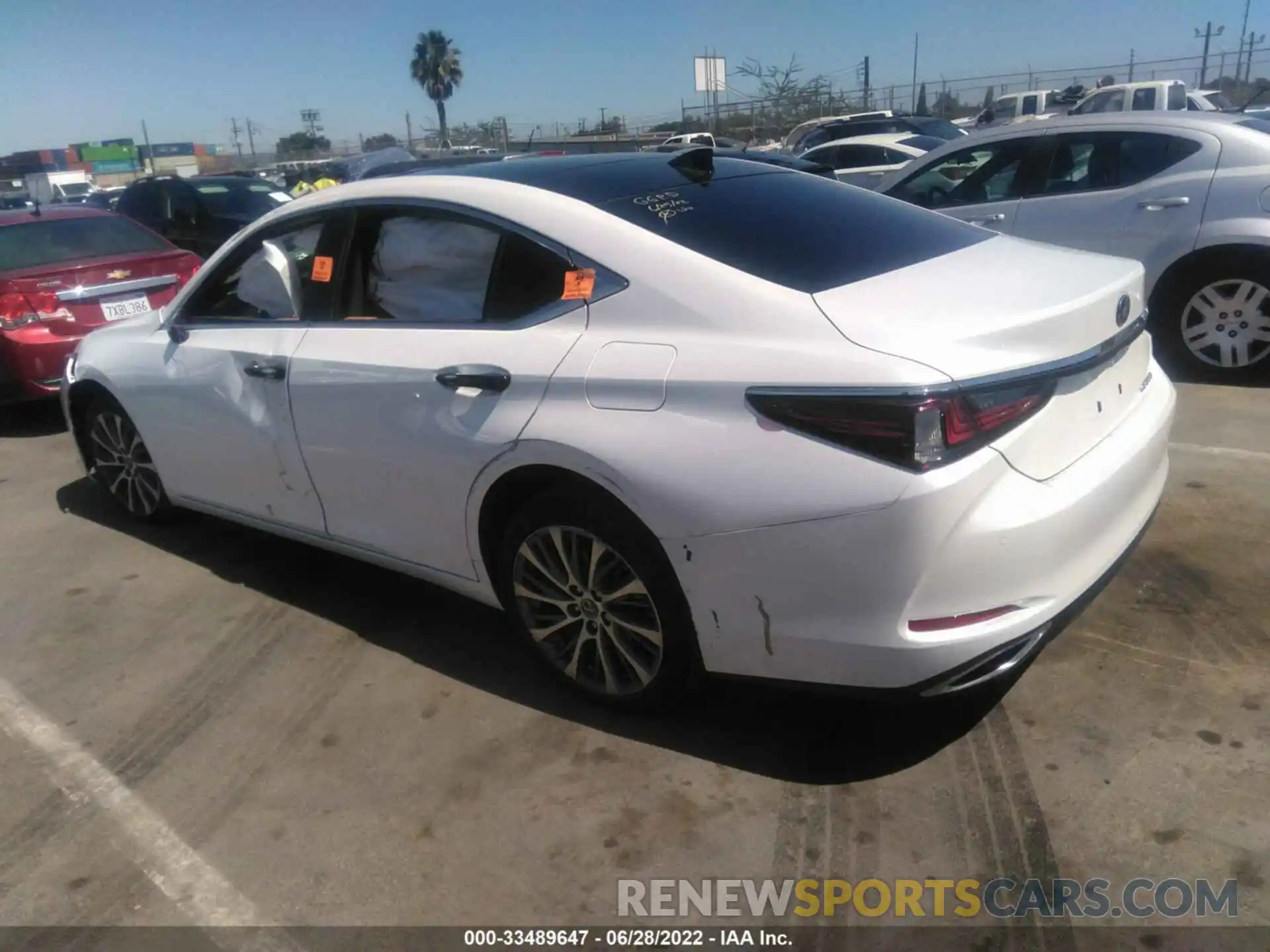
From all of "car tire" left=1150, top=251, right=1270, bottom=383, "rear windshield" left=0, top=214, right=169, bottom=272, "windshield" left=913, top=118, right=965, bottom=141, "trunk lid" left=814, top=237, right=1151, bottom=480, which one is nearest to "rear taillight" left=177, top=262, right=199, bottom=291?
"rear windshield" left=0, top=214, right=169, bottom=272

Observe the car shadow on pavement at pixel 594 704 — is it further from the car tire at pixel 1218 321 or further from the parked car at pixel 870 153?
the parked car at pixel 870 153

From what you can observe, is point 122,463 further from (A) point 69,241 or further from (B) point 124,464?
(A) point 69,241

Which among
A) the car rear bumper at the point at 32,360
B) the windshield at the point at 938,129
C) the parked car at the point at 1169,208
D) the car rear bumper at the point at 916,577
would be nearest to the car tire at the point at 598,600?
the car rear bumper at the point at 916,577

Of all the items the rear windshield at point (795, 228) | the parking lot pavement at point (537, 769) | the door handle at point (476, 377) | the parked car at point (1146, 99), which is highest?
the parked car at point (1146, 99)

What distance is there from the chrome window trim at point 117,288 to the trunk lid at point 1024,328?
19.4 feet

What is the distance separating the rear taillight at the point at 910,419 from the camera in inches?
91.4

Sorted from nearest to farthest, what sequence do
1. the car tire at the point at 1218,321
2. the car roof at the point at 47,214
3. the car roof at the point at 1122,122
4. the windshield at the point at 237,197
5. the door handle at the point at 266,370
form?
1. the door handle at the point at 266,370
2. the car tire at the point at 1218,321
3. the car roof at the point at 1122,122
4. the car roof at the point at 47,214
5. the windshield at the point at 237,197

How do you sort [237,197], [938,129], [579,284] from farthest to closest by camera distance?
[938,129], [237,197], [579,284]

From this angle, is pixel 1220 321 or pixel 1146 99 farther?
pixel 1146 99

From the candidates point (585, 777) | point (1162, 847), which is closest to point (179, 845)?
point (585, 777)

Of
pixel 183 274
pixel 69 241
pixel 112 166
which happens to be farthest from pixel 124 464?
pixel 112 166

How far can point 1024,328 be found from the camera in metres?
2.50

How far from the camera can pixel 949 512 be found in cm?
232

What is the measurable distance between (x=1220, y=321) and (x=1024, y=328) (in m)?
4.20
